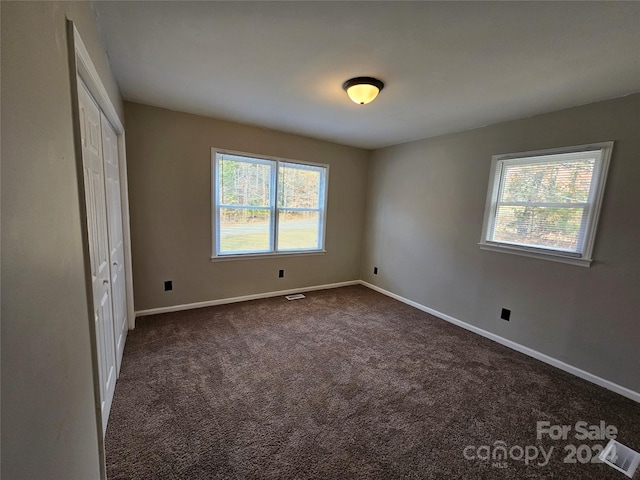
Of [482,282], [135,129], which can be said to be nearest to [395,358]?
[482,282]

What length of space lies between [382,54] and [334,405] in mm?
2407

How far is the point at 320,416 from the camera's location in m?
1.85

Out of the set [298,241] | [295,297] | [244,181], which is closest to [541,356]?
[295,297]

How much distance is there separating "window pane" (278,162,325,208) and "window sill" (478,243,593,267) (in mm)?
2375

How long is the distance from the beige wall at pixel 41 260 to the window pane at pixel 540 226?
11.5 feet

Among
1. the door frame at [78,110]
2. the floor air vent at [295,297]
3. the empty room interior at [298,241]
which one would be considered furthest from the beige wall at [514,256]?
the door frame at [78,110]

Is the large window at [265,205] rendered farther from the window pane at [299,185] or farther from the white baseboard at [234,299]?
the white baseboard at [234,299]

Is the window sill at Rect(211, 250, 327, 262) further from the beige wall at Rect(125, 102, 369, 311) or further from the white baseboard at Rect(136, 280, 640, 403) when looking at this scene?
the white baseboard at Rect(136, 280, 640, 403)

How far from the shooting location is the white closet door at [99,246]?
1493 millimetres

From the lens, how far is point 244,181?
11.9 feet

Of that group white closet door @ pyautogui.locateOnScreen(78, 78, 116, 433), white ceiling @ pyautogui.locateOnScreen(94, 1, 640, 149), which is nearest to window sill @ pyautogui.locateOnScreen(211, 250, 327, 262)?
white closet door @ pyautogui.locateOnScreen(78, 78, 116, 433)

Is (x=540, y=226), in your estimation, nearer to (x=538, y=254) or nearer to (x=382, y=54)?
(x=538, y=254)

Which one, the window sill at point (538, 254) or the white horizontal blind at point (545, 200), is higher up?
the white horizontal blind at point (545, 200)

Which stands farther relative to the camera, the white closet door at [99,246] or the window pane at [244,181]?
the window pane at [244,181]
